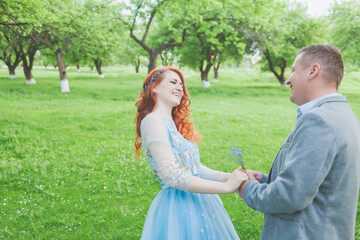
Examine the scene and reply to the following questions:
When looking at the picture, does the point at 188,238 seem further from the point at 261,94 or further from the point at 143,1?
the point at 261,94

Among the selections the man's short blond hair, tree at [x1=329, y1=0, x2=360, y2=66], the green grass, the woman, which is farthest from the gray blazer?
tree at [x1=329, y1=0, x2=360, y2=66]

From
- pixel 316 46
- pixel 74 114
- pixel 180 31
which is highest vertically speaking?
pixel 180 31

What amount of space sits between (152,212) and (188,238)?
509mm

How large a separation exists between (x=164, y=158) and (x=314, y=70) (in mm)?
1633

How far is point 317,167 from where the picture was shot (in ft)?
6.56

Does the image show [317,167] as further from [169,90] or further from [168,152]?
[169,90]

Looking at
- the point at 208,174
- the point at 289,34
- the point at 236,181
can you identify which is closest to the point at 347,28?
the point at 289,34

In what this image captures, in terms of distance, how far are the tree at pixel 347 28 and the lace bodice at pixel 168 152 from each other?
3363 cm

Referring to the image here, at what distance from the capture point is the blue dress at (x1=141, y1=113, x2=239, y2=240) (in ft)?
9.08

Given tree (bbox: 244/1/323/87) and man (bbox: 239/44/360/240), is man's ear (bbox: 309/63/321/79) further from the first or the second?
tree (bbox: 244/1/323/87)

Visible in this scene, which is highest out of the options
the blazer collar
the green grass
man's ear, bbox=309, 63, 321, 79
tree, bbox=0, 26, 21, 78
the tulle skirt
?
tree, bbox=0, 26, 21, 78

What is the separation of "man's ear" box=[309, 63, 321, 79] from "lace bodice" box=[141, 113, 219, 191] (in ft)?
4.94

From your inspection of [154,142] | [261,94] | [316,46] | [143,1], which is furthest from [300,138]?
[261,94]

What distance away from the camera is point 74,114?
15.4 metres
